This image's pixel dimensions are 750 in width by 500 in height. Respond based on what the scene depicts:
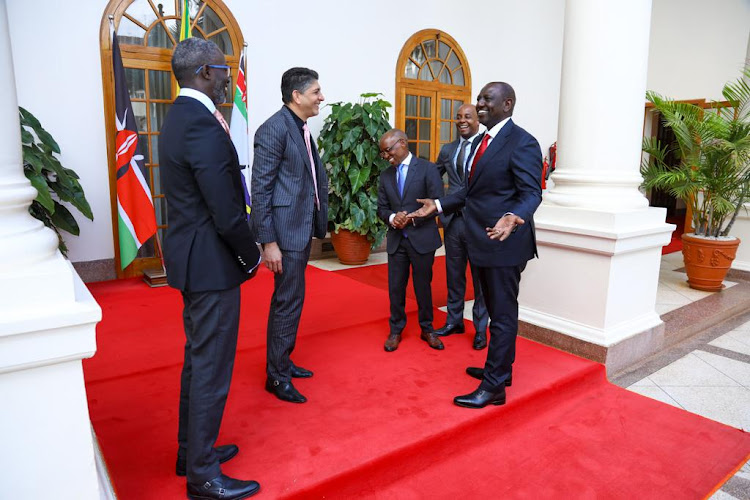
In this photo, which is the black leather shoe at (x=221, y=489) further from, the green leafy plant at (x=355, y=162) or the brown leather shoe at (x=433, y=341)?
the green leafy plant at (x=355, y=162)

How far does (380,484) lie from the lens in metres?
2.24

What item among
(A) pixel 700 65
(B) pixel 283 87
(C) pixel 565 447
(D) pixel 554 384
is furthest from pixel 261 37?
(A) pixel 700 65

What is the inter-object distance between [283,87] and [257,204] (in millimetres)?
603

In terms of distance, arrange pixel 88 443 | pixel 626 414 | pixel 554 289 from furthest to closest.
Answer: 1. pixel 554 289
2. pixel 626 414
3. pixel 88 443

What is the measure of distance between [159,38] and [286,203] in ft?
12.5

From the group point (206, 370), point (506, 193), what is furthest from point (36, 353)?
point (506, 193)

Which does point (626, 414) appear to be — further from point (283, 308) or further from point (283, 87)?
point (283, 87)

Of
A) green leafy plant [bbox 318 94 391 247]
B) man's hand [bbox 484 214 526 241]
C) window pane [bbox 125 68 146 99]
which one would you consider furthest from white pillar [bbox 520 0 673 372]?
window pane [bbox 125 68 146 99]

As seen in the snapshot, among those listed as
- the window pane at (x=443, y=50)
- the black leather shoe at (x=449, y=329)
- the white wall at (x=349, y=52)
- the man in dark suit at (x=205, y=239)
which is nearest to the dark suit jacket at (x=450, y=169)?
the black leather shoe at (x=449, y=329)

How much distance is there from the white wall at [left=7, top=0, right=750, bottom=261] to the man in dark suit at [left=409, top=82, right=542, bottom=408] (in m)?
3.96

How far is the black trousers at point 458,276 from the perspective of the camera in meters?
3.64

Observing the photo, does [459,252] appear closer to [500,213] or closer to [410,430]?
[500,213]

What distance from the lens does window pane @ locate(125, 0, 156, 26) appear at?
17.1ft

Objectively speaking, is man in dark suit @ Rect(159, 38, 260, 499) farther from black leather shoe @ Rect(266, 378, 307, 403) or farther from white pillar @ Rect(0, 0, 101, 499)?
black leather shoe @ Rect(266, 378, 307, 403)
